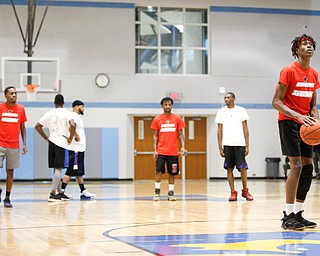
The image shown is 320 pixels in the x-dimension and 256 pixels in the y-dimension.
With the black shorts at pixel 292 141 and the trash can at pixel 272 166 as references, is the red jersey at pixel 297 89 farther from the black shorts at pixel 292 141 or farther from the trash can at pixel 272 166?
the trash can at pixel 272 166

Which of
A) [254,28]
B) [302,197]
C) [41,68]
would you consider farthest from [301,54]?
[254,28]

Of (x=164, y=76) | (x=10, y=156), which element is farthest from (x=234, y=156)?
(x=164, y=76)

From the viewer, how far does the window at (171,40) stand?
901 inches

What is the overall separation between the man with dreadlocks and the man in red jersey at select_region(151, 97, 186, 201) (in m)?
4.78

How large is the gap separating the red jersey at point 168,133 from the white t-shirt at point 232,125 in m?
0.79

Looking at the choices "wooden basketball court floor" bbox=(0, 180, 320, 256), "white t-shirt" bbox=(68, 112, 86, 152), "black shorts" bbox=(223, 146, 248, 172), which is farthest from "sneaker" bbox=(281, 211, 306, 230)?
"white t-shirt" bbox=(68, 112, 86, 152)

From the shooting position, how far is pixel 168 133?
37.6ft

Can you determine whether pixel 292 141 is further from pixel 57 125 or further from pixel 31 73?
pixel 31 73

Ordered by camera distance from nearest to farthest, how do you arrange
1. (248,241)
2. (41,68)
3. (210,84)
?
(248,241)
(41,68)
(210,84)

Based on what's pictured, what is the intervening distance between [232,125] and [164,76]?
38.4 feet

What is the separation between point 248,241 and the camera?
17.4ft

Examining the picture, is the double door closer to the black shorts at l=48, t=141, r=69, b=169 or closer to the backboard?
the backboard

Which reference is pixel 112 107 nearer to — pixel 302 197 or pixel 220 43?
pixel 220 43

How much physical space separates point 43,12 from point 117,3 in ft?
8.40
